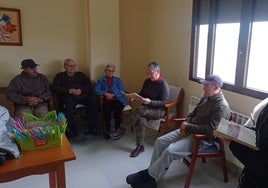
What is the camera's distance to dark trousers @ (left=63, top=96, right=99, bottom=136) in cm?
321

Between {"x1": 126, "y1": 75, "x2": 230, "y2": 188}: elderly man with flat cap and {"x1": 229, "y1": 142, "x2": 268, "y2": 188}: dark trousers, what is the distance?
16.0 inches

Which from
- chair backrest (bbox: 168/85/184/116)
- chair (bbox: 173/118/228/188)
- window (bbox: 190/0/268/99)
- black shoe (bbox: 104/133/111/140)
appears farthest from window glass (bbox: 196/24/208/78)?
black shoe (bbox: 104/133/111/140)

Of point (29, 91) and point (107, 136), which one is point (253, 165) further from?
point (29, 91)

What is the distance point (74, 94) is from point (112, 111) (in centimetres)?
57

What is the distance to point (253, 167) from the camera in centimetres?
162

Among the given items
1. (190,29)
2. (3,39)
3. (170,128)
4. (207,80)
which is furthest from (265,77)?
(3,39)

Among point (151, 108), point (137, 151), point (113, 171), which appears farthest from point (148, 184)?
point (151, 108)

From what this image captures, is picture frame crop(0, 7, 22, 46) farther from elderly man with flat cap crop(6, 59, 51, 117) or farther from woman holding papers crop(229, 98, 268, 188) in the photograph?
woman holding papers crop(229, 98, 268, 188)

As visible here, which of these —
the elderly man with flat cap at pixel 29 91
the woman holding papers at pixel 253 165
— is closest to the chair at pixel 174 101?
the woman holding papers at pixel 253 165

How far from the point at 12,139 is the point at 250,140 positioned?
1.56 m

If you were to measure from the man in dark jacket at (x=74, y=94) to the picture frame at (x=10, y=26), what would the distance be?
0.75 meters

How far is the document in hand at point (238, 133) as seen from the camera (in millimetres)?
1696

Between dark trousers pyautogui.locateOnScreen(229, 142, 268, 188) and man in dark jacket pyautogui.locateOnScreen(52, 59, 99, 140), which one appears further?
man in dark jacket pyautogui.locateOnScreen(52, 59, 99, 140)

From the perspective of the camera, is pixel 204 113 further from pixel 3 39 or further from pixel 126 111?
pixel 3 39
